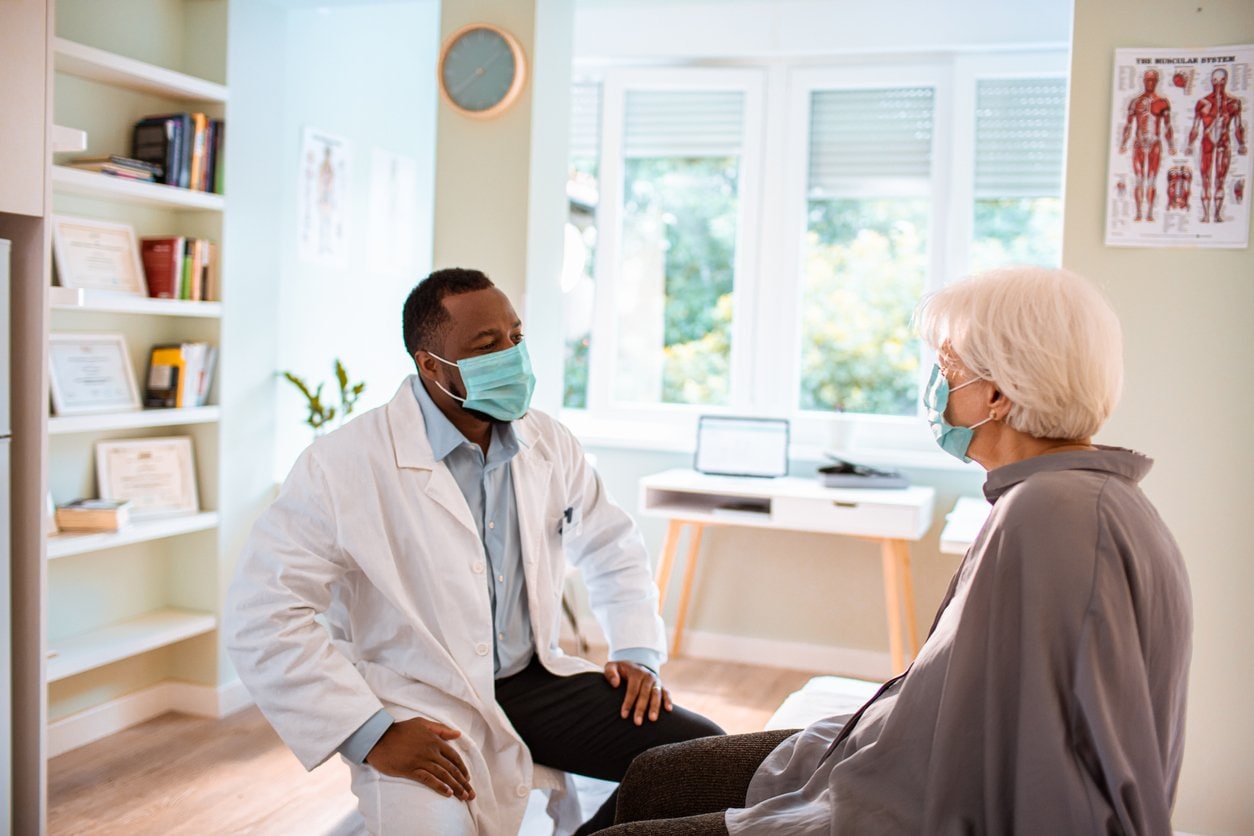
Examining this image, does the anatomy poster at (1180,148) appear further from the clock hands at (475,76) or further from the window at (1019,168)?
the clock hands at (475,76)

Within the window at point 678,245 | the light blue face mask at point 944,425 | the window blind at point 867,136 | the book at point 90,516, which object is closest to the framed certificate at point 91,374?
the book at point 90,516

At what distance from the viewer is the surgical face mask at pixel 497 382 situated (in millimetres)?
2066

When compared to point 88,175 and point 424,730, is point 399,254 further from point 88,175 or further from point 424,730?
point 424,730

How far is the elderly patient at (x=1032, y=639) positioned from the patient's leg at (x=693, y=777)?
8.2 inches

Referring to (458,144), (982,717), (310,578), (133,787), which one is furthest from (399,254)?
(982,717)

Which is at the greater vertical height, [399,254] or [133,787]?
[399,254]

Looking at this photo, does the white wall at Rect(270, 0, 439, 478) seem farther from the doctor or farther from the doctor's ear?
the doctor

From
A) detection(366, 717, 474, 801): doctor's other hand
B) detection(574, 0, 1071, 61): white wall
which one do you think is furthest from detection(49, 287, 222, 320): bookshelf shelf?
detection(574, 0, 1071, 61): white wall

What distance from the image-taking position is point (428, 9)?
455 cm

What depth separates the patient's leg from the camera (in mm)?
1664

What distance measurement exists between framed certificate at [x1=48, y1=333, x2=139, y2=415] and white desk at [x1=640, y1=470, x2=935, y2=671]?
175 centimetres

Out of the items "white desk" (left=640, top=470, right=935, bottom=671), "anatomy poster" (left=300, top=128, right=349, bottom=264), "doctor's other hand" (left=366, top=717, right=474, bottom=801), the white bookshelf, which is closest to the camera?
"doctor's other hand" (left=366, top=717, right=474, bottom=801)

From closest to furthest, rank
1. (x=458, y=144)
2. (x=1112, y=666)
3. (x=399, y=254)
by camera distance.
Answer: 1. (x=1112, y=666)
2. (x=458, y=144)
3. (x=399, y=254)

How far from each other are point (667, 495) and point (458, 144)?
56.8 inches
